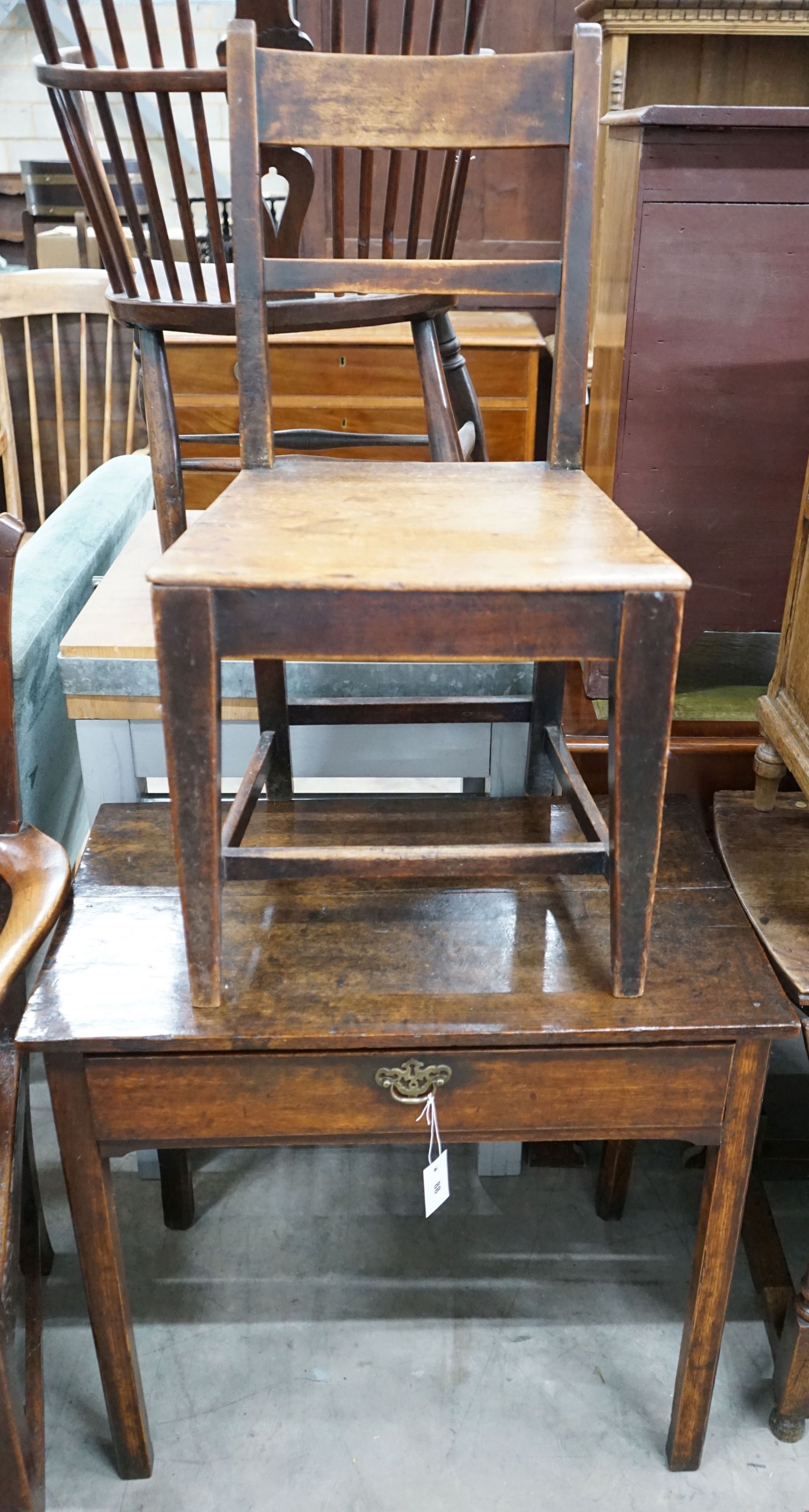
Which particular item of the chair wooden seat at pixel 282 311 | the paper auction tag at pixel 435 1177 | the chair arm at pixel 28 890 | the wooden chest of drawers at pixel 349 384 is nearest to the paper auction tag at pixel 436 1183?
the paper auction tag at pixel 435 1177

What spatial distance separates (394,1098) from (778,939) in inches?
15.9

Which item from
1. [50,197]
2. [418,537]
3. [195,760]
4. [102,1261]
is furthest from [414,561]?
[50,197]

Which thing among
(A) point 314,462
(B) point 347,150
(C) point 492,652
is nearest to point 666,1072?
(C) point 492,652

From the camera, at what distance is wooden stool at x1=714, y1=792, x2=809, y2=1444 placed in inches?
41.2

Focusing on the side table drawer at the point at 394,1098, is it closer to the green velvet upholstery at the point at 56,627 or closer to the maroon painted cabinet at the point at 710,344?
the green velvet upholstery at the point at 56,627

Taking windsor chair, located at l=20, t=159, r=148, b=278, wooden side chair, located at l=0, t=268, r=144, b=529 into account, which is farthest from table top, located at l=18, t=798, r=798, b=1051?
windsor chair, located at l=20, t=159, r=148, b=278

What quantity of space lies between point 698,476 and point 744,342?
193 mm

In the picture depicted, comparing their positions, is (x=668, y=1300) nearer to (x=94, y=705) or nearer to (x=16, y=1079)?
(x=16, y=1079)

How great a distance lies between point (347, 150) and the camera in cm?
280

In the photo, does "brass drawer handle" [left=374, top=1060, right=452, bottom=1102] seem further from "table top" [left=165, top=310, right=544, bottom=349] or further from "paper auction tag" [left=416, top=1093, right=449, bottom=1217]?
"table top" [left=165, top=310, right=544, bottom=349]

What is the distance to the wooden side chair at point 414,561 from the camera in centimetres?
79

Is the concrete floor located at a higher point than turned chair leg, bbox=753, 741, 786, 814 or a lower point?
lower

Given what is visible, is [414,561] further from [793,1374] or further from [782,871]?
[793,1374]

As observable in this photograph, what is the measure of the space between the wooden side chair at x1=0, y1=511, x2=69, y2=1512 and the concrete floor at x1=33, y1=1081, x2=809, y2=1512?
0.14 m
